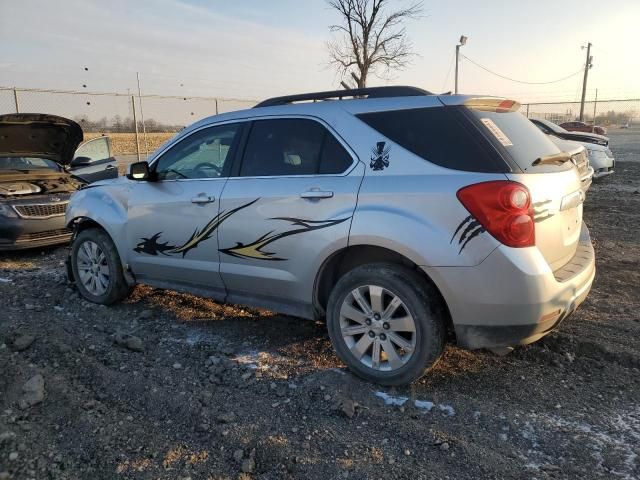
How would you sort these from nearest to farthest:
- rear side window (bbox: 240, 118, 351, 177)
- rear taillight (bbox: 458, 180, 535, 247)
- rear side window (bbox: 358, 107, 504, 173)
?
rear taillight (bbox: 458, 180, 535, 247) → rear side window (bbox: 358, 107, 504, 173) → rear side window (bbox: 240, 118, 351, 177)

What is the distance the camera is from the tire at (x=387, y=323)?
3061mm

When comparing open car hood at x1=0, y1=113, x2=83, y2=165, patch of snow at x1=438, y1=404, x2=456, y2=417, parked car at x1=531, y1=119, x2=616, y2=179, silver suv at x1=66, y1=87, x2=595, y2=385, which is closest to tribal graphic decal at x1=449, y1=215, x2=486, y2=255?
silver suv at x1=66, y1=87, x2=595, y2=385

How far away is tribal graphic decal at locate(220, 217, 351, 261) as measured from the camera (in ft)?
11.0

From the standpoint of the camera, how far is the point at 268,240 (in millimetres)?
3627

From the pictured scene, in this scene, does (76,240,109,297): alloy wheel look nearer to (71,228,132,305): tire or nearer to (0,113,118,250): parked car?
(71,228,132,305): tire

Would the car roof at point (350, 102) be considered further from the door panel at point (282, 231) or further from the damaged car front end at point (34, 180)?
the damaged car front end at point (34, 180)

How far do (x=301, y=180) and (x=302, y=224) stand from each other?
0.31 metres

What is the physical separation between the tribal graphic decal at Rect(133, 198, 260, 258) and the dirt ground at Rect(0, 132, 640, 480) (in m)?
0.65

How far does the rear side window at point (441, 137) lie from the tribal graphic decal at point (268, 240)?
0.63m

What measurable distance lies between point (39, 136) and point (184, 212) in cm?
435

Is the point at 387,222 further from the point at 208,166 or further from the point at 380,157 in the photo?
the point at 208,166

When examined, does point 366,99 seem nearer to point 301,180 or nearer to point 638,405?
point 301,180

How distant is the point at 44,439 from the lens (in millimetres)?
2703

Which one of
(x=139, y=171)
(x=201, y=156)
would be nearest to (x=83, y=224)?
(x=139, y=171)
